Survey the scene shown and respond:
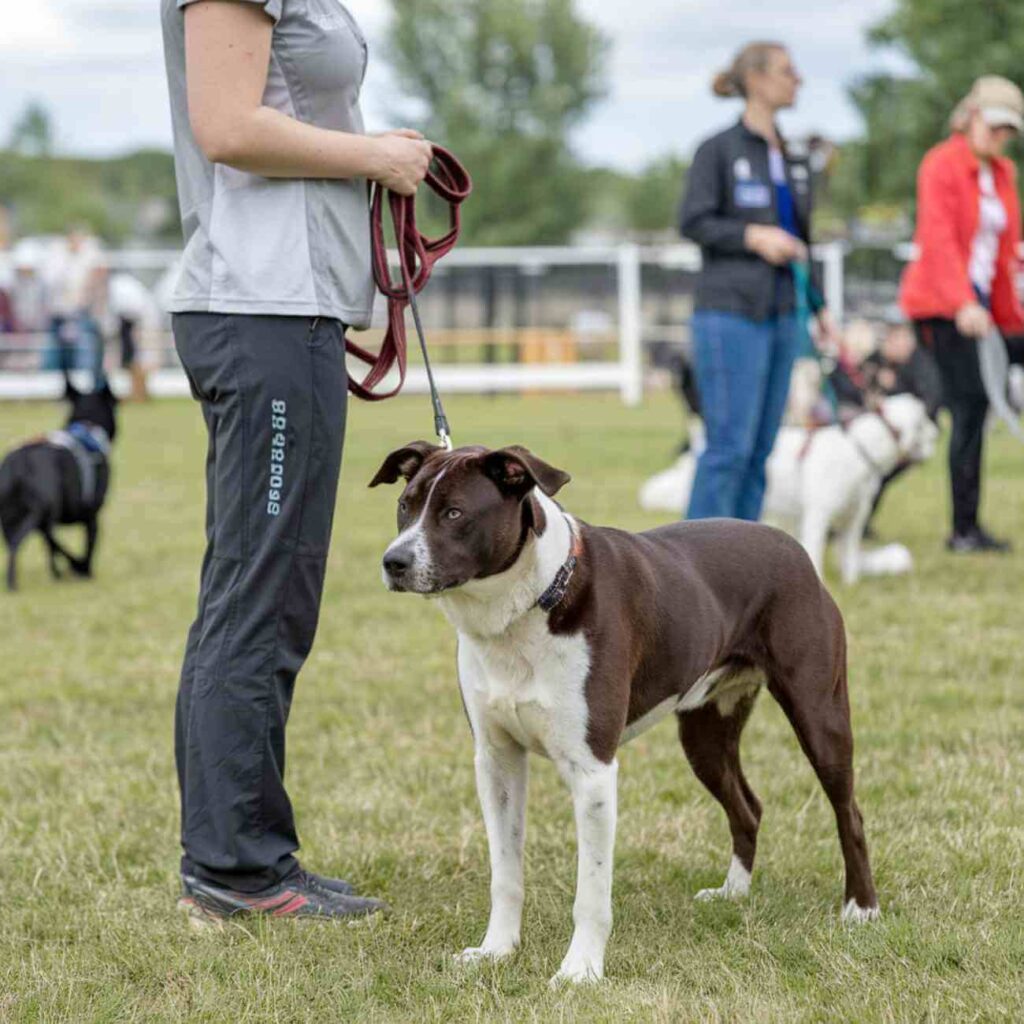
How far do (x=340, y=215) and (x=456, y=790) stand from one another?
1981 mm

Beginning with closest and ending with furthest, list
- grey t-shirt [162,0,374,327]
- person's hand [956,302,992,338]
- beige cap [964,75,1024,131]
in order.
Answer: grey t-shirt [162,0,374,327], person's hand [956,302,992,338], beige cap [964,75,1024,131]

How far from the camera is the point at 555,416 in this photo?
2084 cm

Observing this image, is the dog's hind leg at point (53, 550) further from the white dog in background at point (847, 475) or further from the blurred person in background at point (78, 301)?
the blurred person in background at point (78, 301)

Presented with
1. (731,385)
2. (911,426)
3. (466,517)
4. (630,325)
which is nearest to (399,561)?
(466,517)

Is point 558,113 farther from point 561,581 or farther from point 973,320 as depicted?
point 561,581

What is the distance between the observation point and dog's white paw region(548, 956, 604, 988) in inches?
129

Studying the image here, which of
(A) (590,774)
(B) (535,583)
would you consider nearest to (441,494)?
(B) (535,583)

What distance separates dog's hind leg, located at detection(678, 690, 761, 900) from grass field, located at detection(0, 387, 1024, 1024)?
0.08 metres

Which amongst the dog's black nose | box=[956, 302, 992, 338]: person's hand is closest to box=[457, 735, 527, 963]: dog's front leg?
the dog's black nose

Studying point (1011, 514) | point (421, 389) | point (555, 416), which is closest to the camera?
point (1011, 514)

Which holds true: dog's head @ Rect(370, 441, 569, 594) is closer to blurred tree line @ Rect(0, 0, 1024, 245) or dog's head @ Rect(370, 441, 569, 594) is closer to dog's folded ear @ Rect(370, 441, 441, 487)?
dog's folded ear @ Rect(370, 441, 441, 487)

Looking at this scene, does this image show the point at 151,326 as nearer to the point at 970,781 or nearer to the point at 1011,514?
the point at 1011,514

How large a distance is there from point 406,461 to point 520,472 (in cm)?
33

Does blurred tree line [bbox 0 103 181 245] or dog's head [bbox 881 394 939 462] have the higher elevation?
blurred tree line [bbox 0 103 181 245]
